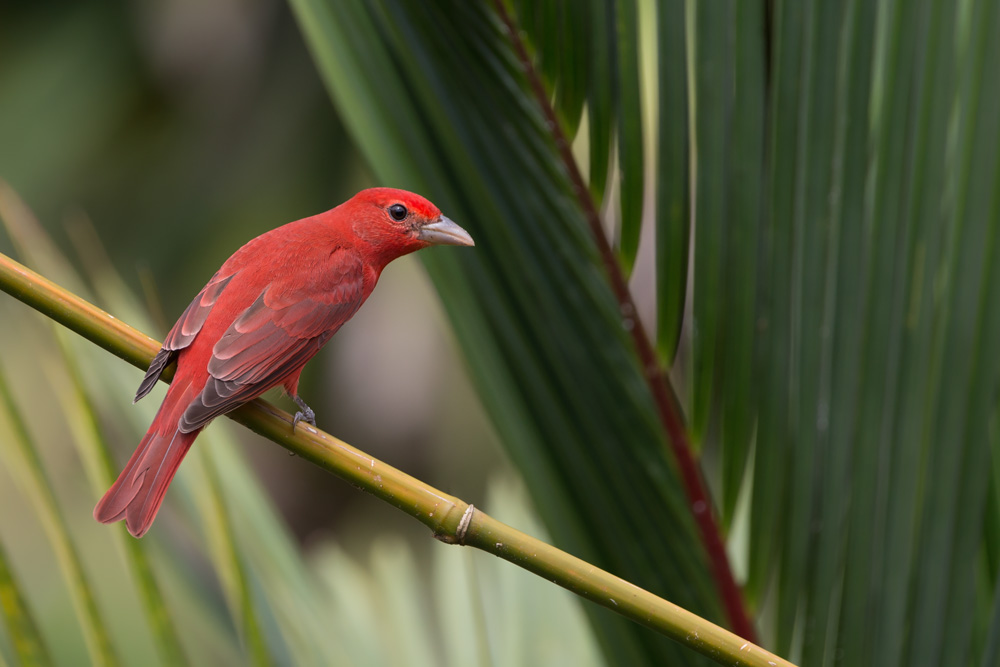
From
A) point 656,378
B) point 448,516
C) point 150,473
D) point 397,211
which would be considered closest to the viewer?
point 448,516

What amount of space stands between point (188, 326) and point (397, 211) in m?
0.41

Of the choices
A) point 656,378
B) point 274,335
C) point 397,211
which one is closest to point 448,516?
point 656,378

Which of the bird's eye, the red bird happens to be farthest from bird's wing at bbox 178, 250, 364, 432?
the bird's eye

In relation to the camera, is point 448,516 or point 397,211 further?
point 397,211

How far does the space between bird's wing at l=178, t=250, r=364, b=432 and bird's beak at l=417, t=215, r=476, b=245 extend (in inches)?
8.0

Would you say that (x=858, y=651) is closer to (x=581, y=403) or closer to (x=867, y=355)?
(x=867, y=355)

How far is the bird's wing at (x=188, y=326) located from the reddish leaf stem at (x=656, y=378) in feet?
1.92

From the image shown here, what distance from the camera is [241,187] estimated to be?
4.11 meters

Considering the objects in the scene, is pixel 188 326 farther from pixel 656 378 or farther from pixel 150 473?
pixel 656 378

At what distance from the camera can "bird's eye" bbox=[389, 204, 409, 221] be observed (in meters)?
1.65

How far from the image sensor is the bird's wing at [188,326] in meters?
1.43

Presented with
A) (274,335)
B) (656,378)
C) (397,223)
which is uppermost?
(397,223)

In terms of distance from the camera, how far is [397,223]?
1681 millimetres

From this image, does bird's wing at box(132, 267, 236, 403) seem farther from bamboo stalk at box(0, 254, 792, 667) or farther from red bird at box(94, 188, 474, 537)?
bamboo stalk at box(0, 254, 792, 667)
